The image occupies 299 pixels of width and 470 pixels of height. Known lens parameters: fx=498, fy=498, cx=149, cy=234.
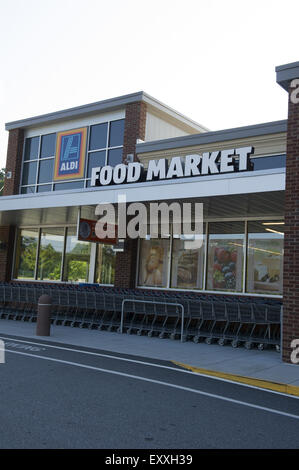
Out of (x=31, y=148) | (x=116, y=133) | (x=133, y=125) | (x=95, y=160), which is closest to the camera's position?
(x=133, y=125)

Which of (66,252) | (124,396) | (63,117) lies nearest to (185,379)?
(124,396)

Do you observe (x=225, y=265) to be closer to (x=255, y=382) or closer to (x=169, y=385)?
(x=255, y=382)

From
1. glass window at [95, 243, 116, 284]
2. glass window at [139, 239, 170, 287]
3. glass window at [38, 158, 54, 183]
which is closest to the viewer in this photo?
glass window at [139, 239, 170, 287]

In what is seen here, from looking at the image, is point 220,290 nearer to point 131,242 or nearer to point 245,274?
point 245,274

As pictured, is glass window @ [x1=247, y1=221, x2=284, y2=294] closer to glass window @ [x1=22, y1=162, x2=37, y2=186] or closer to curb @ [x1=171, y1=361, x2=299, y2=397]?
curb @ [x1=171, y1=361, x2=299, y2=397]

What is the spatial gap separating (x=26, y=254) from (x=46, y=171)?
147 inches

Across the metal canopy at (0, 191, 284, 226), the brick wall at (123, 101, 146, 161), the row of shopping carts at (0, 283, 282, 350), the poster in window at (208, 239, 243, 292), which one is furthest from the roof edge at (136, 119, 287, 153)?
the row of shopping carts at (0, 283, 282, 350)

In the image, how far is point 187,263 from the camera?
1725 cm

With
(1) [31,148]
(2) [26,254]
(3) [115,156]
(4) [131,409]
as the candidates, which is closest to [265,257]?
(3) [115,156]

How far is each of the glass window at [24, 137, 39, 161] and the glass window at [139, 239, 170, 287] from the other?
23.4 ft

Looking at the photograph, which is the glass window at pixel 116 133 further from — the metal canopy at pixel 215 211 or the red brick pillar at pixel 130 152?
the metal canopy at pixel 215 211

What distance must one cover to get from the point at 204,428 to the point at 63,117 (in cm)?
1734

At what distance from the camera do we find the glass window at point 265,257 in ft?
48.9

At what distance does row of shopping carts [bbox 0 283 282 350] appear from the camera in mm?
12367
